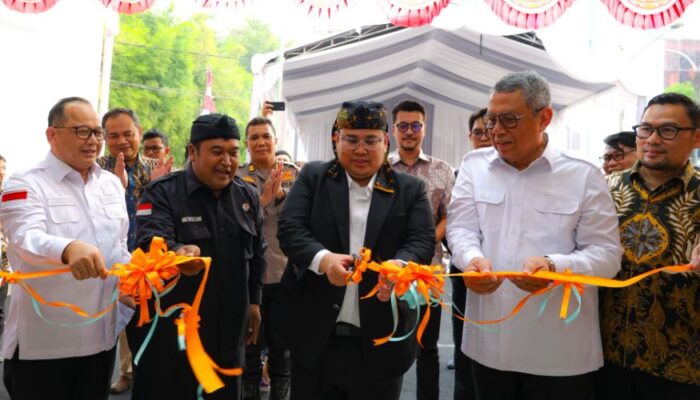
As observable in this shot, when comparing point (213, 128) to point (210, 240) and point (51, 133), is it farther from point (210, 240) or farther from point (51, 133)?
point (51, 133)

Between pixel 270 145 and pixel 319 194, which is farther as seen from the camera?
pixel 270 145

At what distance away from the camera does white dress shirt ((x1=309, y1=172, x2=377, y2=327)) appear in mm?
2475

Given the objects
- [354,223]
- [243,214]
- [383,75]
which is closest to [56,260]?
[243,214]

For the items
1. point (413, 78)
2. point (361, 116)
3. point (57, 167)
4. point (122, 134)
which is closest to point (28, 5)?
point (122, 134)

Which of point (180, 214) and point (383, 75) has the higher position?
point (383, 75)

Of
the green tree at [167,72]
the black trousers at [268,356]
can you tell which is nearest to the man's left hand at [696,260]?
the black trousers at [268,356]

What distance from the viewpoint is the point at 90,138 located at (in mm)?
2691

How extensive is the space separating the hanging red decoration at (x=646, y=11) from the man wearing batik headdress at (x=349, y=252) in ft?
13.0

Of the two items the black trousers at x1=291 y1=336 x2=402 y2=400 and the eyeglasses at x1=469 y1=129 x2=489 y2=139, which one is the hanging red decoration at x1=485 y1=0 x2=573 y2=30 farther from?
the black trousers at x1=291 y1=336 x2=402 y2=400

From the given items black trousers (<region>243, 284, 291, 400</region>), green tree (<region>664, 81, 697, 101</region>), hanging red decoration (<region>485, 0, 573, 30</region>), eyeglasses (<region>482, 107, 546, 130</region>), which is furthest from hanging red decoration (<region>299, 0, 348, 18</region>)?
eyeglasses (<region>482, 107, 546, 130</region>)

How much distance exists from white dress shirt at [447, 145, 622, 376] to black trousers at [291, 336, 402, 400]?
0.46 meters

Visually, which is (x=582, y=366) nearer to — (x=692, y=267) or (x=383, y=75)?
(x=692, y=267)

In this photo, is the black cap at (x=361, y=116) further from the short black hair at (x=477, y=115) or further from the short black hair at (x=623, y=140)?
the short black hair at (x=623, y=140)

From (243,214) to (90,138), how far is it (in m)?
0.76
